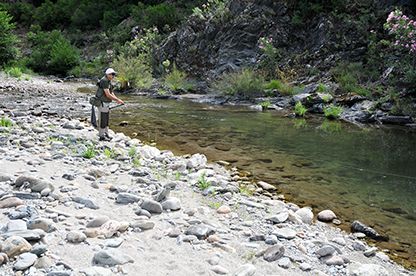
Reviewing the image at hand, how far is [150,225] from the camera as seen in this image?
15.3 feet

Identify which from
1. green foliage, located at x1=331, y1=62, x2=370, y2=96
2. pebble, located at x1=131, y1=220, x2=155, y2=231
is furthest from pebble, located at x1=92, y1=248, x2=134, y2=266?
green foliage, located at x1=331, y1=62, x2=370, y2=96

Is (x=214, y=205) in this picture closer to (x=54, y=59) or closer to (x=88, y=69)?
(x=88, y=69)

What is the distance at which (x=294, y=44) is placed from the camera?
2738 centimetres

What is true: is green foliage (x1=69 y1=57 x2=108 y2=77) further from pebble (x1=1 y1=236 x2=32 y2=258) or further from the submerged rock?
pebble (x1=1 y1=236 x2=32 y2=258)

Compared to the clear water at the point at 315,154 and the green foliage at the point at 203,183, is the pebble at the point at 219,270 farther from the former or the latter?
the green foliage at the point at 203,183

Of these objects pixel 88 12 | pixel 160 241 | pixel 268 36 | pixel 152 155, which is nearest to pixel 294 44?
pixel 268 36

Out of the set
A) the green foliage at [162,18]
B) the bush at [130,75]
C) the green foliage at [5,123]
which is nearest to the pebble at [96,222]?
the green foliage at [5,123]

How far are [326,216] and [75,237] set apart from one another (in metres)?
3.52

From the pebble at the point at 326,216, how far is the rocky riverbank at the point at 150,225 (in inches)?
0.7

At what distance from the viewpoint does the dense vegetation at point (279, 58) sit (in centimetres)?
1738

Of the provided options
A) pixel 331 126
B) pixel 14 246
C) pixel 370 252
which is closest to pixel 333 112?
pixel 331 126

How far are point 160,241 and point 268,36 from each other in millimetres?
25181

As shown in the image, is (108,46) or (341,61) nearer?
(341,61)

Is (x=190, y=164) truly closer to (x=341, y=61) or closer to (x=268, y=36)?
(x=341, y=61)
